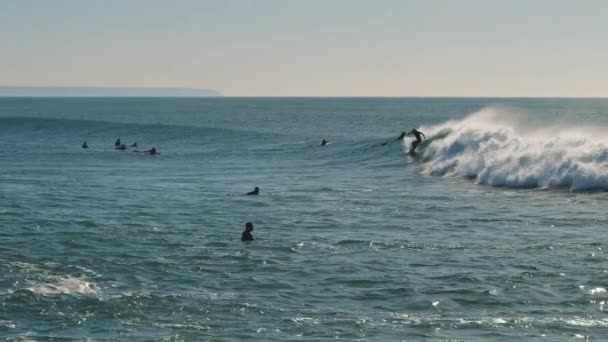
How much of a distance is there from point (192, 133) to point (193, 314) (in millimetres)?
67812

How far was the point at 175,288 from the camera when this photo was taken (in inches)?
779

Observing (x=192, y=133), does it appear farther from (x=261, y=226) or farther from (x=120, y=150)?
(x=261, y=226)

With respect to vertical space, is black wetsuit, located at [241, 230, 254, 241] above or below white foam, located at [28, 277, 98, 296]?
above

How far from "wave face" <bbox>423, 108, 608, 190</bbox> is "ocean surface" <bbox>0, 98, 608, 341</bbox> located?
11 cm

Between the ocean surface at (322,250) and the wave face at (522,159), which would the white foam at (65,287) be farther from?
the wave face at (522,159)

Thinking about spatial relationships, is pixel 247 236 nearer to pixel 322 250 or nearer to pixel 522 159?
pixel 322 250

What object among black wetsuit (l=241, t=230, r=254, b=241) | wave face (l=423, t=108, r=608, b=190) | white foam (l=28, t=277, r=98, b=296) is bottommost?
white foam (l=28, t=277, r=98, b=296)

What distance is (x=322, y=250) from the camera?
2423cm

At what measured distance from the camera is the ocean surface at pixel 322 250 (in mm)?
17203

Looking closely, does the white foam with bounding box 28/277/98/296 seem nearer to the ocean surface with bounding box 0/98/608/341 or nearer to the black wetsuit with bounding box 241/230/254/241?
the ocean surface with bounding box 0/98/608/341

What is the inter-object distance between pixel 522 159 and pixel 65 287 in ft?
87.4

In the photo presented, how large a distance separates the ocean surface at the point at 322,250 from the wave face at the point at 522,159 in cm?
11

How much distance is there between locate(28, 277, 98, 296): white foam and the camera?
63.0 ft

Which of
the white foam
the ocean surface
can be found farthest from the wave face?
the white foam
